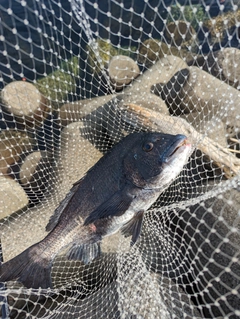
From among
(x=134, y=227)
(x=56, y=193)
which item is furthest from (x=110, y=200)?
(x=56, y=193)

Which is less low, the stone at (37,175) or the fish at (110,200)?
the stone at (37,175)

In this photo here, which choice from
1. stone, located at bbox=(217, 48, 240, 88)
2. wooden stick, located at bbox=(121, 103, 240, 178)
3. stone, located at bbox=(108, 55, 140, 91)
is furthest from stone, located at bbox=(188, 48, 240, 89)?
wooden stick, located at bbox=(121, 103, 240, 178)

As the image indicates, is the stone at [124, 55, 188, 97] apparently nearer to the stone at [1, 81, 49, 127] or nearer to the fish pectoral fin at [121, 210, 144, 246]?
the stone at [1, 81, 49, 127]

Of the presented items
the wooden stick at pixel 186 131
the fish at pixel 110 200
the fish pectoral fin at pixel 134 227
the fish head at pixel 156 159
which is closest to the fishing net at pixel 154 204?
the wooden stick at pixel 186 131

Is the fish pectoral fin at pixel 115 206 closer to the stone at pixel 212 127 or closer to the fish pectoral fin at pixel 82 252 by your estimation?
the fish pectoral fin at pixel 82 252

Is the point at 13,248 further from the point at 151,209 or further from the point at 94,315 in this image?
the point at 151,209

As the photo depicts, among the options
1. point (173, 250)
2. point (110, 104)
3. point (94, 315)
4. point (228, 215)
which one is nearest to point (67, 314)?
point (94, 315)

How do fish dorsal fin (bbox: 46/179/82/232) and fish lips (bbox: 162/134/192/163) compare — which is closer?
fish lips (bbox: 162/134/192/163)
